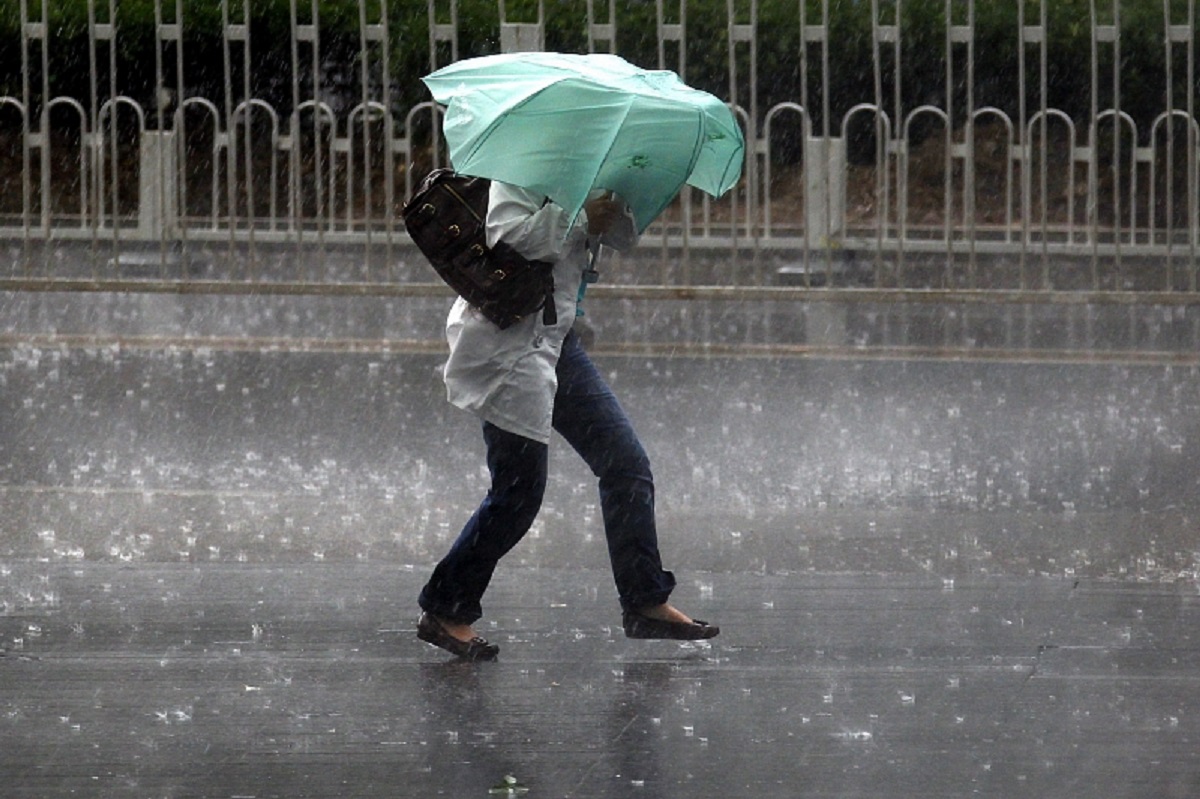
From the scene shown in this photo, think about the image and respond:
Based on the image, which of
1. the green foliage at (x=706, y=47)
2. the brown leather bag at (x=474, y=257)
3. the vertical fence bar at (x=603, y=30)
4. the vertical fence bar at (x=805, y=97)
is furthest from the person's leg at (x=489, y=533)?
the green foliage at (x=706, y=47)

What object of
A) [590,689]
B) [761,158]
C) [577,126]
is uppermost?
[761,158]

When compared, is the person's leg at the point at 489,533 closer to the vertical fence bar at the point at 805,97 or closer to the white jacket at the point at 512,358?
the white jacket at the point at 512,358

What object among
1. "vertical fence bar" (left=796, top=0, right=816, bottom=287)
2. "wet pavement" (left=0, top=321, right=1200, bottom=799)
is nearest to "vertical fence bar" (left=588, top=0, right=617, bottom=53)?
"vertical fence bar" (left=796, top=0, right=816, bottom=287)

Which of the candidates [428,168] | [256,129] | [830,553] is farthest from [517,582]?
[256,129]

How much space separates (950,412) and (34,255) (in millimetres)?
9868

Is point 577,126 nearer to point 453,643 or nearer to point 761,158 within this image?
point 453,643

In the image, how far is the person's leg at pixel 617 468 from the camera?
6121 millimetres

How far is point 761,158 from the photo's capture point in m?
18.4

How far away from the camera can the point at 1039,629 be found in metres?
6.34

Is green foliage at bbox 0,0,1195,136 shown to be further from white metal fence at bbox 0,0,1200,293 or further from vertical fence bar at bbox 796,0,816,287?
vertical fence bar at bbox 796,0,816,287

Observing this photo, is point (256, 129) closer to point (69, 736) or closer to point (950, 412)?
point (950, 412)

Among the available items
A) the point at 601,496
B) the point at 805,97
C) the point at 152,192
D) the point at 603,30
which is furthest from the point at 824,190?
the point at 601,496

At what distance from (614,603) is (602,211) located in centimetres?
140

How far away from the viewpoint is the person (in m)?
5.87
